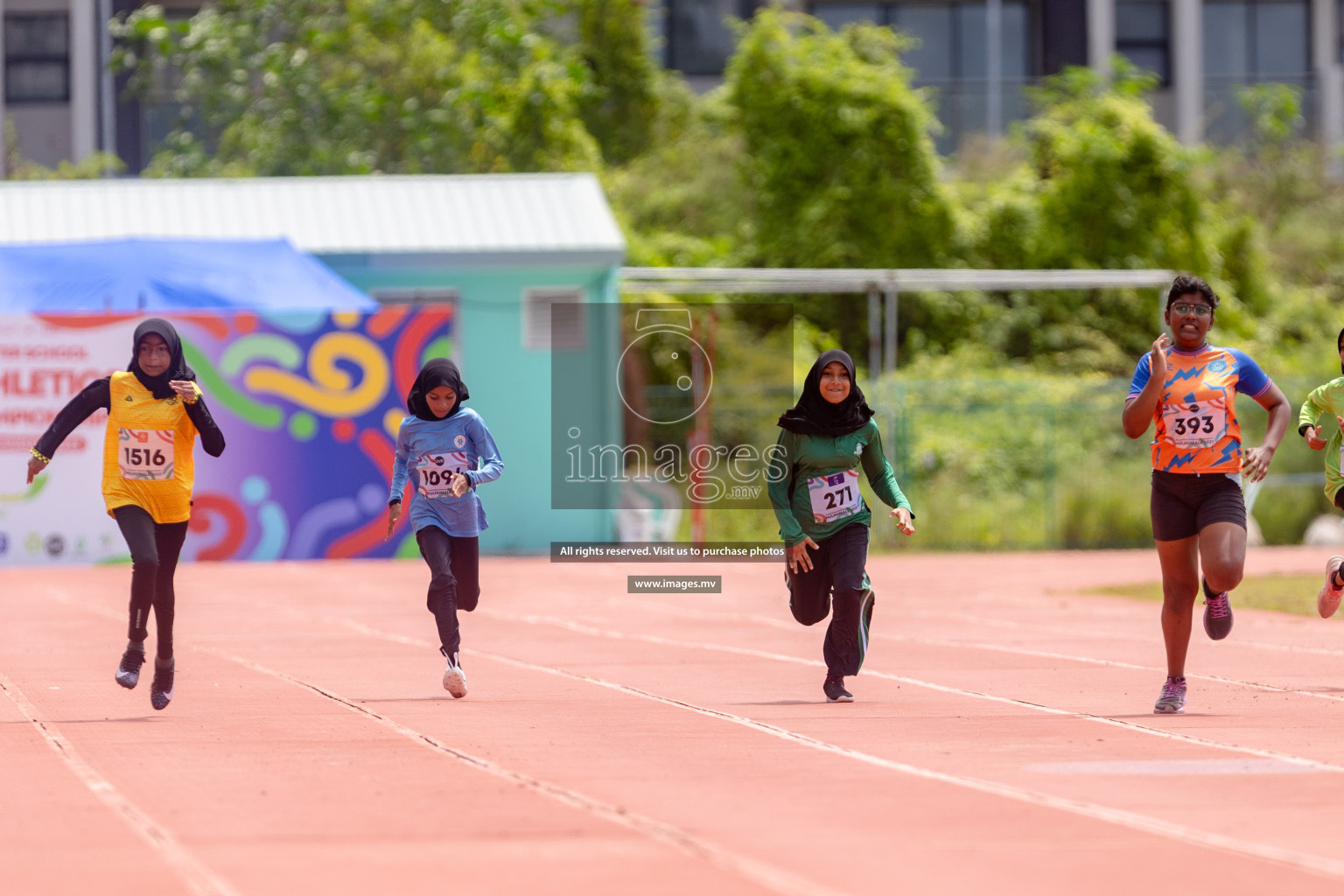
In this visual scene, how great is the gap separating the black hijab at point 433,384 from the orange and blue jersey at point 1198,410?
3.52m

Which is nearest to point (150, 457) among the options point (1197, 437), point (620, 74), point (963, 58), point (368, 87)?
point (1197, 437)

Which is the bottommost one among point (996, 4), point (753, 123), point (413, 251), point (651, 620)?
point (651, 620)

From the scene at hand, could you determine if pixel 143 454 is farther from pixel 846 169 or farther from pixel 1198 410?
pixel 846 169

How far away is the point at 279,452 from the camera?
2409cm

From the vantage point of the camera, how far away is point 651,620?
17.0 metres

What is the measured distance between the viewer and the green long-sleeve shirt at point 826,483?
1080cm

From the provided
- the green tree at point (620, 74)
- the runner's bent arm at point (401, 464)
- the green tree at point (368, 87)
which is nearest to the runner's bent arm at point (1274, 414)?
the runner's bent arm at point (401, 464)

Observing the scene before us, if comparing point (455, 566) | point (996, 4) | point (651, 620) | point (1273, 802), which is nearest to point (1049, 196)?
point (996, 4)

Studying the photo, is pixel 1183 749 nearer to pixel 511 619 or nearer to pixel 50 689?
pixel 50 689

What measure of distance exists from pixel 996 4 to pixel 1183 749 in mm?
41756

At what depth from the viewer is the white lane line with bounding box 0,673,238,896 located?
605 cm

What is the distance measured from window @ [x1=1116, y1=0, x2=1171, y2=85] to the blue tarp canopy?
29.0m

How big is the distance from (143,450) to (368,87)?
34458 millimetres

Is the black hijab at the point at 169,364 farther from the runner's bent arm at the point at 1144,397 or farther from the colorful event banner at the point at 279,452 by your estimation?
the colorful event banner at the point at 279,452
